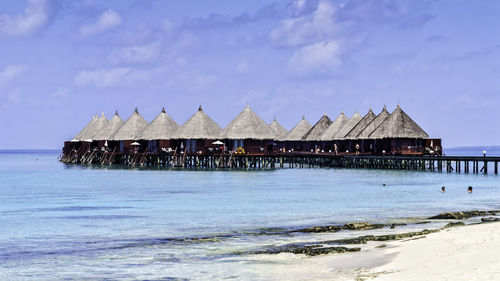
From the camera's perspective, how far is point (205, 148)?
2557 inches

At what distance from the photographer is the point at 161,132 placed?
68.7 meters

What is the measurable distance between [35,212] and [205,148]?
36.1 meters

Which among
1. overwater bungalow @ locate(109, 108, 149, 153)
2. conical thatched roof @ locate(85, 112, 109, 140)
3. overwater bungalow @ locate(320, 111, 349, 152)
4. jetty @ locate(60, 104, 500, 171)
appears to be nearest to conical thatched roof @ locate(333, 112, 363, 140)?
jetty @ locate(60, 104, 500, 171)

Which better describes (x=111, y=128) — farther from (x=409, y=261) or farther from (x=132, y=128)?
(x=409, y=261)

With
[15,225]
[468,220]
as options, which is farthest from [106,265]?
[468,220]

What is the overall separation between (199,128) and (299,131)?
25.9m

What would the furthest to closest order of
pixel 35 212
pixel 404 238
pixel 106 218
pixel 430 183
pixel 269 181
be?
pixel 269 181 → pixel 430 183 → pixel 35 212 → pixel 106 218 → pixel 404 238

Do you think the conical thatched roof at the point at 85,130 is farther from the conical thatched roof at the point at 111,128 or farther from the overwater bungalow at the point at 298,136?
the overwater bungalow at the point at 298,136

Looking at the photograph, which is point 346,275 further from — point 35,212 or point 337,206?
point 35,212

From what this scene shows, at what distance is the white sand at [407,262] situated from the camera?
12.1 m

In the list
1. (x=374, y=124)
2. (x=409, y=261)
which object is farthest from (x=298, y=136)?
(x=409, y=261)

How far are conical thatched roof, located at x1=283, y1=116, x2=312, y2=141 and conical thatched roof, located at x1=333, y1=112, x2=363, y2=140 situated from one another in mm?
12202

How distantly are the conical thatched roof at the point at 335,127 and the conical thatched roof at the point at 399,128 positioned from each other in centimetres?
1358

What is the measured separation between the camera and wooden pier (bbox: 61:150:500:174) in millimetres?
57906
